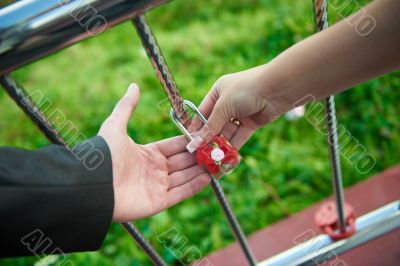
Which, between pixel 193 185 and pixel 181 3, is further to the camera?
pixel 181 3

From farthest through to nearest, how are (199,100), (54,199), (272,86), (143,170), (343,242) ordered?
(199,100)
(343,242)
(143,170)
(272,86)
(54,199)

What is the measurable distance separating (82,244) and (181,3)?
2.87 meters

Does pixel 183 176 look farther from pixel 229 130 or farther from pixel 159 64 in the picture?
pixel 159 64

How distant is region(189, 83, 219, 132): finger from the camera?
98 cm

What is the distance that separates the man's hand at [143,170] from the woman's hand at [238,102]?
11 centimetres

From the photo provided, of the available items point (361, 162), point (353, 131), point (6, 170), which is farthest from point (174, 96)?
point (353, 131)

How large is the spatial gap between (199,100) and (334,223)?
1187mm

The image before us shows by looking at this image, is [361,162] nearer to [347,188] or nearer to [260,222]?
[347,188]

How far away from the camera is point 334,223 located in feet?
4.56

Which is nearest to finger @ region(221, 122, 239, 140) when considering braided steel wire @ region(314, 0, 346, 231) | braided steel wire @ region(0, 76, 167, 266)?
braided steel wire @ region(314, 0, 346, 231)

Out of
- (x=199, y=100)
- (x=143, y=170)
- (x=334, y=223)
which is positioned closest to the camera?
(x=143, y=170)

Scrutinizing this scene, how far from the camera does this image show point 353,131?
2016 millimetres

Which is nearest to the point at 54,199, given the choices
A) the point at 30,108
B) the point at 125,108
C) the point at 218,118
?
the point at 30,108

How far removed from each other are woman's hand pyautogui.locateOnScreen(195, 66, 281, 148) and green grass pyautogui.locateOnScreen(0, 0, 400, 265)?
0.92 metres
